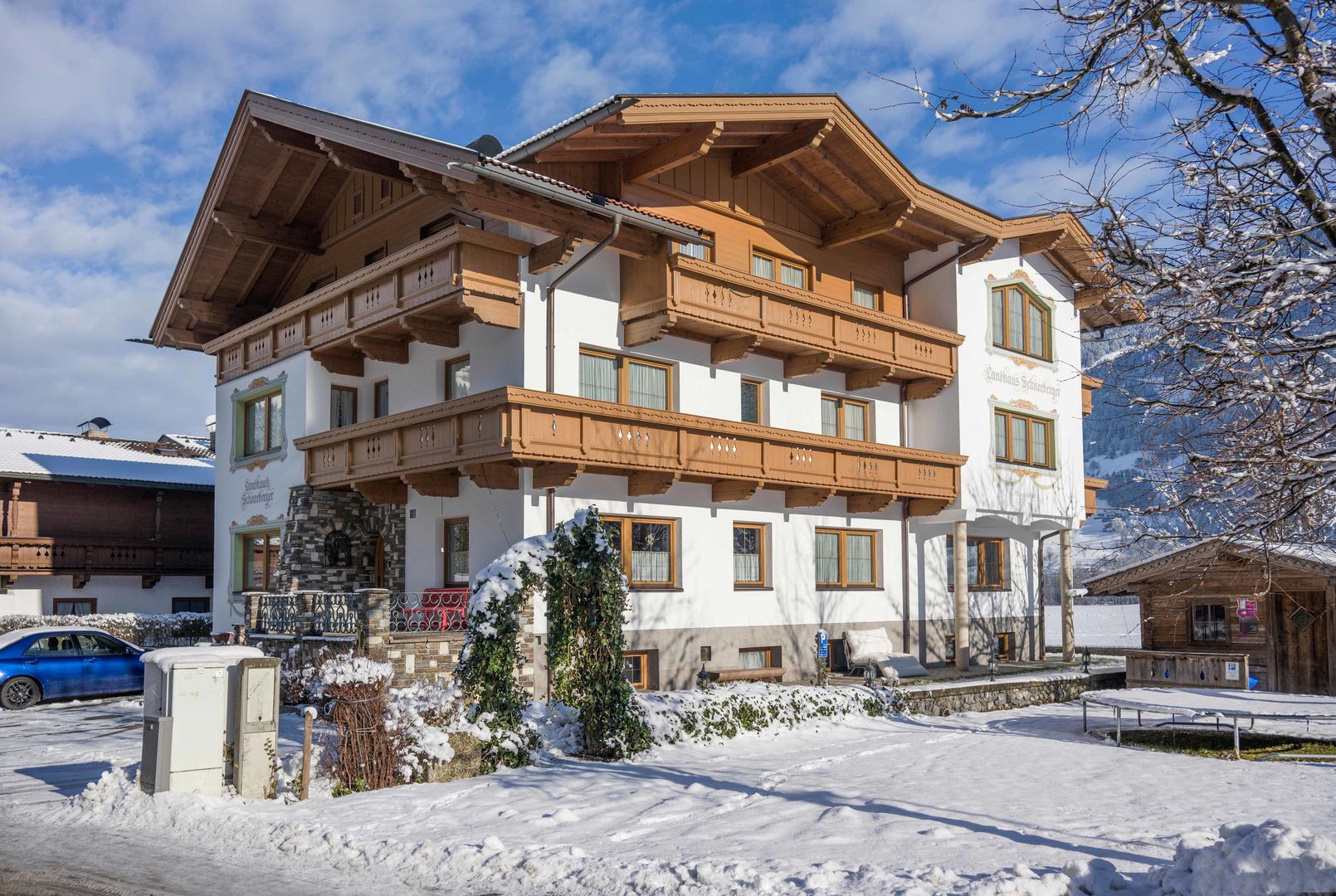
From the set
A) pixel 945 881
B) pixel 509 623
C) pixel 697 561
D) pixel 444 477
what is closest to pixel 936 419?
A: pixel 697 561

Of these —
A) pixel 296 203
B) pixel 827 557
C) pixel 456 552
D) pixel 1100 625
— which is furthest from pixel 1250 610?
pixel 1100 625

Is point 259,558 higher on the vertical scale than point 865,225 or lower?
lower

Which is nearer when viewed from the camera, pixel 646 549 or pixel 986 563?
pixel 646 549

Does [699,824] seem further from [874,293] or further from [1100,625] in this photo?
[1100,625]

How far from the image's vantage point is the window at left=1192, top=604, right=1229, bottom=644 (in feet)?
85.3

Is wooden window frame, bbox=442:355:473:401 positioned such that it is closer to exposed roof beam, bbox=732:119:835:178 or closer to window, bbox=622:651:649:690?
window, bbox=622:651:649:690

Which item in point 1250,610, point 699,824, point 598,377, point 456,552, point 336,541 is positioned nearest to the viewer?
point 699,824

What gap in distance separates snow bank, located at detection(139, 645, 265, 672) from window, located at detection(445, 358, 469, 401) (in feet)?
36.7

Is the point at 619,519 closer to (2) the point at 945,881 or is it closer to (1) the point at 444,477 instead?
(1) the point at 444,477

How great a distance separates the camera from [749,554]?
82.9 feet

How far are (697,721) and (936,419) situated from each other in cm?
1451

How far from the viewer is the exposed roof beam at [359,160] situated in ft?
74.2

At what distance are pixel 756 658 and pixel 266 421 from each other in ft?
41.4

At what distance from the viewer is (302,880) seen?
9000mm
